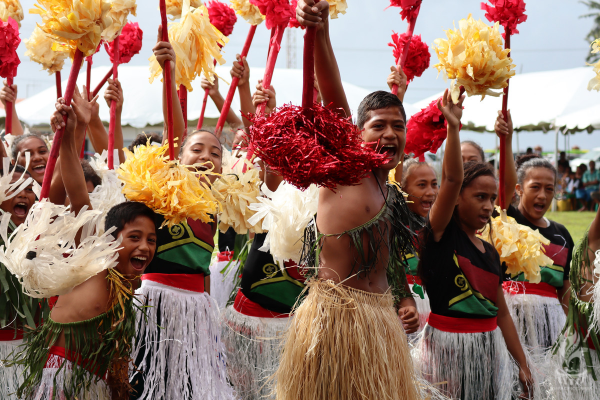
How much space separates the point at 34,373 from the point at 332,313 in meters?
1.27

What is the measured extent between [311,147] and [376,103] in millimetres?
639

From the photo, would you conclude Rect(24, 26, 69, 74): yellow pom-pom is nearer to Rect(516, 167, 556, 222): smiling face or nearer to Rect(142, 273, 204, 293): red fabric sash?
Rect(142, 273, 204, 293): red fabric sash

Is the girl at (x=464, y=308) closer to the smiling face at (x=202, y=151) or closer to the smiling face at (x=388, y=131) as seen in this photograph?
the smiling face at (x=388, y=131)

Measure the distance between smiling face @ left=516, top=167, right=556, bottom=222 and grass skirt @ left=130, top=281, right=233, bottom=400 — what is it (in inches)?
91.2

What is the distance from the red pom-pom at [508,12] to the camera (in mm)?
3105

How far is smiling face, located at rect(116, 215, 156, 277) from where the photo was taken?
264cm

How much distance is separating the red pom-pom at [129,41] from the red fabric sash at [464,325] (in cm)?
261

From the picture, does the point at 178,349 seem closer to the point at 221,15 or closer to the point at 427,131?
the point at 427,131

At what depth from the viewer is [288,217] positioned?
2684 millimetres

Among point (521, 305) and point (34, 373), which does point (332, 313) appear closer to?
point (34, 373)

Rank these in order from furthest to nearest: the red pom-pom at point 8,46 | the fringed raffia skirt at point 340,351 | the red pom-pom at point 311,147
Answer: the red pom-pom at point 8,46
the fringed raffia skirt at point 340,351
the red pom-pom at point 311,147

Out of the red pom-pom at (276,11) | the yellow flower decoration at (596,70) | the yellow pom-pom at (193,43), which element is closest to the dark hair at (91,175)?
the yellow pom-pom at (193,43)

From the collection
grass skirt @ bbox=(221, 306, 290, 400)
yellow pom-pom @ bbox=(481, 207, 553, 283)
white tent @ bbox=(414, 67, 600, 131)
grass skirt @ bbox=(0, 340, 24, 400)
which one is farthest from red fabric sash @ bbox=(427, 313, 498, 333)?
white tent @ bbox=(414, 67, 600, 131)

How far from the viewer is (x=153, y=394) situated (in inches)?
115
